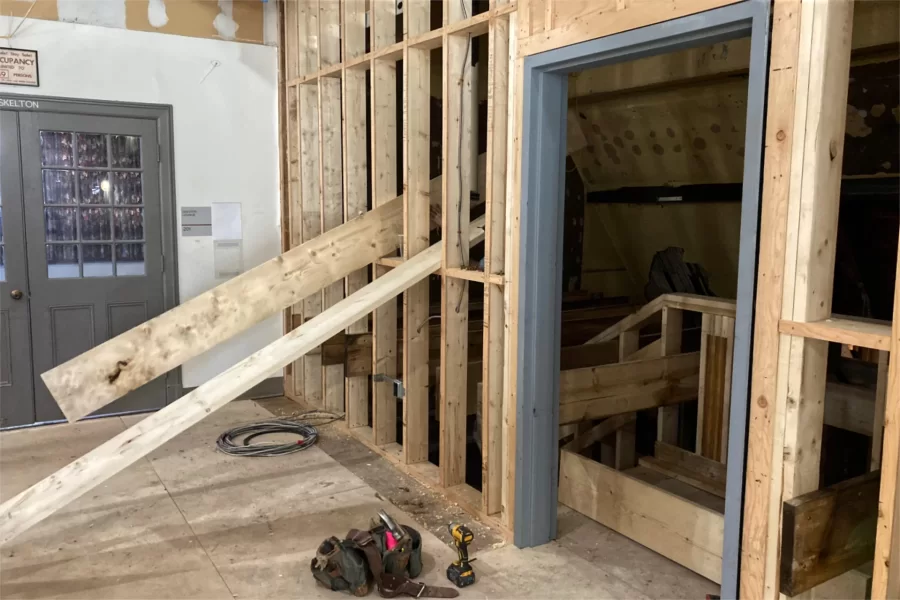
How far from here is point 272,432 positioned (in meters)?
4.77

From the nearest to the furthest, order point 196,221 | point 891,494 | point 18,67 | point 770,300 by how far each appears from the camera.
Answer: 1. point 891,494
2. point 770,300
3. point 18,67
4. point 196,221

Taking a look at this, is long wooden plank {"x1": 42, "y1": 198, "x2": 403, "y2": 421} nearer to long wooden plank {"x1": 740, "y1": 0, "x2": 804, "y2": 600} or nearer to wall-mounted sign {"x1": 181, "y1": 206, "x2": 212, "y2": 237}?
wall-mounted sign {"x1": 181, "y1": 206, "x2": 212, "y2": 237}

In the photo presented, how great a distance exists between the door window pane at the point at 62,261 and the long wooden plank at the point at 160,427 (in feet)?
8.78

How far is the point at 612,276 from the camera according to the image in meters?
6.84

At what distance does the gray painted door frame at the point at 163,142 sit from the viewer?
15.5 feet

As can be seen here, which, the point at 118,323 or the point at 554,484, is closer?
the point at 554,484

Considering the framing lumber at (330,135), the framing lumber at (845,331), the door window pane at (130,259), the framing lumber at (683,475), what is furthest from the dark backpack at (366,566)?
the door window pane at (130,259)

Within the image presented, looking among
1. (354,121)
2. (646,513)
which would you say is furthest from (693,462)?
(354,121)

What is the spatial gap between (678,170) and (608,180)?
0.81 metres

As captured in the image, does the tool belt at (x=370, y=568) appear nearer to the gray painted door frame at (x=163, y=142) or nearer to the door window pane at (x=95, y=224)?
the gray painted door frame at (x=163, y=142)

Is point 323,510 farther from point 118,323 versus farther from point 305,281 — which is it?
point 118,323

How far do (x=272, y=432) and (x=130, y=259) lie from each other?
5.29 ft

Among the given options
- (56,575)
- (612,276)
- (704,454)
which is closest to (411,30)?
(704,454)

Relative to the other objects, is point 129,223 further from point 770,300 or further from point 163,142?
point 770,300
